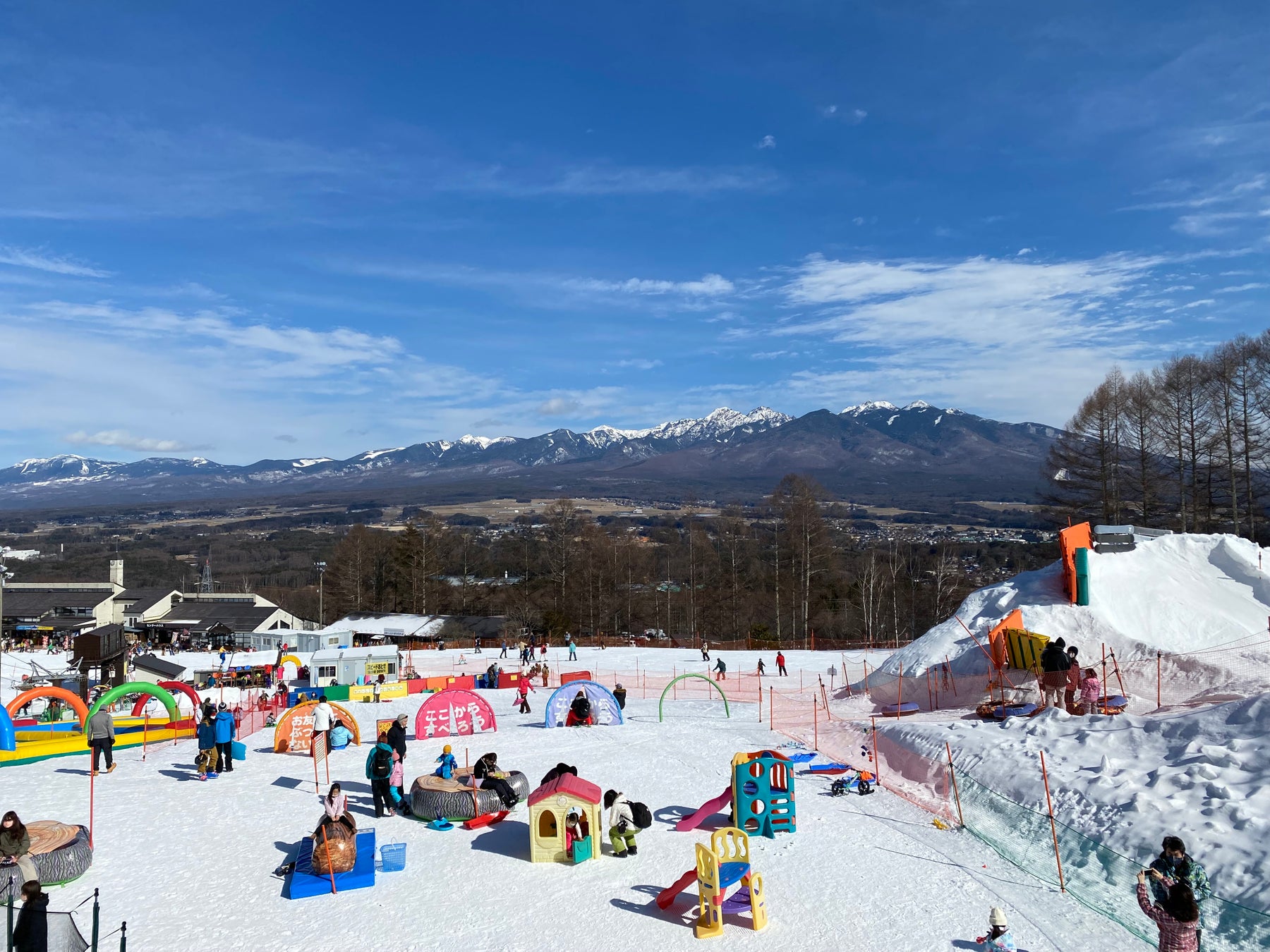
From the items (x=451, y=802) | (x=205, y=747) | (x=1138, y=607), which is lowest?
(x=451, y=802)

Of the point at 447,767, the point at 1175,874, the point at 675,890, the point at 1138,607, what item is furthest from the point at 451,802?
the point at 1138,607

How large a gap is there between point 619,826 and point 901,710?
13.8m

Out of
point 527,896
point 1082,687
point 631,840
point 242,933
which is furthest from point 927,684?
point 242,933

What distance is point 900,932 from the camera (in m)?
10.5

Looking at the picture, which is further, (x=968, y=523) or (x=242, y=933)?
(x=968, y=523)

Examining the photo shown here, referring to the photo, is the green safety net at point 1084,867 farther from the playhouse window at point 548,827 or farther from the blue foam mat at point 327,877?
the blue foam mat at point 327,877

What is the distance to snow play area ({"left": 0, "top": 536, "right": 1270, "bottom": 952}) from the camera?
1066 cm

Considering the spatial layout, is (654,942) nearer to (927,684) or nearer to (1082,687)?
(1082,687)

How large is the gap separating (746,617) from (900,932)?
5093 cm

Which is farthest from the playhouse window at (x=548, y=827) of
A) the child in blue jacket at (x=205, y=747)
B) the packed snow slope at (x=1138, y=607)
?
the packed snow slope at (x=1138, y=607)

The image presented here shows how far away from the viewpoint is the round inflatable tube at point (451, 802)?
1498 cm

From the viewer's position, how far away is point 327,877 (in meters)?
11.9

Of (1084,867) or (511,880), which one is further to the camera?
(1084,867)

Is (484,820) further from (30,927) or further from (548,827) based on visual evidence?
(30,927)
